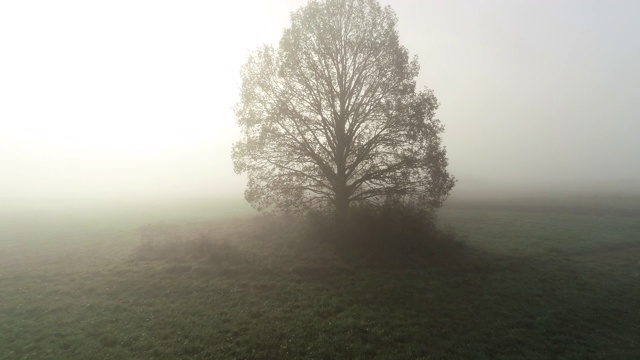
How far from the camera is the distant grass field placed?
12078 millimetres

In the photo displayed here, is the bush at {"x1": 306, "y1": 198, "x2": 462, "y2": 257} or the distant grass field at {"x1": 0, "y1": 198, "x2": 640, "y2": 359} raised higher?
the bush at {"x1": 306, "y1": 198, "x2": 462, "y2": 257}

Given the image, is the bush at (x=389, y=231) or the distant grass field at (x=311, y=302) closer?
the distant grass field at (x=311, y=302)

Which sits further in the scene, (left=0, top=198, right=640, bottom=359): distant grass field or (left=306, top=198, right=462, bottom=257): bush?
(left=306, top=198, right=462, bottom=257): bush

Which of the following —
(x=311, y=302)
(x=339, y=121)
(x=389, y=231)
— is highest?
(x=339, y=121)

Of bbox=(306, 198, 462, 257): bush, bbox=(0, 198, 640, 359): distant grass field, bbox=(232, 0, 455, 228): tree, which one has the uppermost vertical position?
bbox=(232, 0, 455, 228): tree

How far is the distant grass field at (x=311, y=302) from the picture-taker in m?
12.1

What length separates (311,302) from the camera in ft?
51.2

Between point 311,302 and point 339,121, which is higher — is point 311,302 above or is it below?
below

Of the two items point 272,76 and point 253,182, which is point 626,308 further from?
point 272,76

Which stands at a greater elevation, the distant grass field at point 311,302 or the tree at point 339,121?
the tree at point 339,121

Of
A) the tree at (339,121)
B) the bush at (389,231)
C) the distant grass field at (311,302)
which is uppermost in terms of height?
the tree at (339,121)

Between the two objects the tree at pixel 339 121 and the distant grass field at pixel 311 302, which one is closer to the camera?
the distant grass field at pixel 311 302

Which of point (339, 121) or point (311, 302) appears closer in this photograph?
point (311, 302)

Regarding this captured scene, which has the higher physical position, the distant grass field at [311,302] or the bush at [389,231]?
the bush at [389,231]
